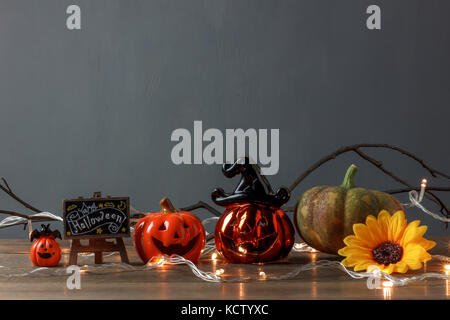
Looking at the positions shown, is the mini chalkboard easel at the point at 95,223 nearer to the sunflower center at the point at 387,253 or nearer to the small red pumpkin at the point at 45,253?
the small red pumpkin at the point at 45,253

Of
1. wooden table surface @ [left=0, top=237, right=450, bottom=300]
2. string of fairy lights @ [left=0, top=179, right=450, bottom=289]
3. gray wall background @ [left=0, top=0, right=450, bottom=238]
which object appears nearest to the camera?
wooden table surface @ [left=0, top=237, right=450, bottom=300]

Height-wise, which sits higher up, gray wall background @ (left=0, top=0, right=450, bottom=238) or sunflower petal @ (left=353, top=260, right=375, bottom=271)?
gray wall background @ (left=0, top=0, right=450, bottom=238)

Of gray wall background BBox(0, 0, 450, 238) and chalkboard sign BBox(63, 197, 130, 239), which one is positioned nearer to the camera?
chalkboard sign BBox(63, 197, 130, 239)

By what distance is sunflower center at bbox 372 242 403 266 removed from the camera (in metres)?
1.04

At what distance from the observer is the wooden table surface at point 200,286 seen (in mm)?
860

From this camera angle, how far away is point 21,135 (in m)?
2.40

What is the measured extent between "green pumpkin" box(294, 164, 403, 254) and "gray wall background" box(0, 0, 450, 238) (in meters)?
1.12

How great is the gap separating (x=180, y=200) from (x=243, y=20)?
836mm

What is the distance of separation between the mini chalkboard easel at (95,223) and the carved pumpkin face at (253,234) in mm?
216

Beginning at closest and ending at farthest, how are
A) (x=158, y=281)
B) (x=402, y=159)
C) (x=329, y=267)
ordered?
(x=158, y=281) < (x=329, y=267) < (x=402, y=159)

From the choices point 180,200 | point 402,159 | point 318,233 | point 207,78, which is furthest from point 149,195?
point 318,233

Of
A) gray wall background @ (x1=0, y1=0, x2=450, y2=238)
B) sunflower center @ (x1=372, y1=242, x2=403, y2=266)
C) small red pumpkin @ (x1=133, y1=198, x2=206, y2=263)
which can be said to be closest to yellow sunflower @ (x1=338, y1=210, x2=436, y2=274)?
sunflower center @ (x1=372, y1=242, x2=403, y2=266)

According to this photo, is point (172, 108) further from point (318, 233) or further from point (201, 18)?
point (318, 233)

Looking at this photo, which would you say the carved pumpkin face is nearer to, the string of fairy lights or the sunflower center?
the string of fairy lights
